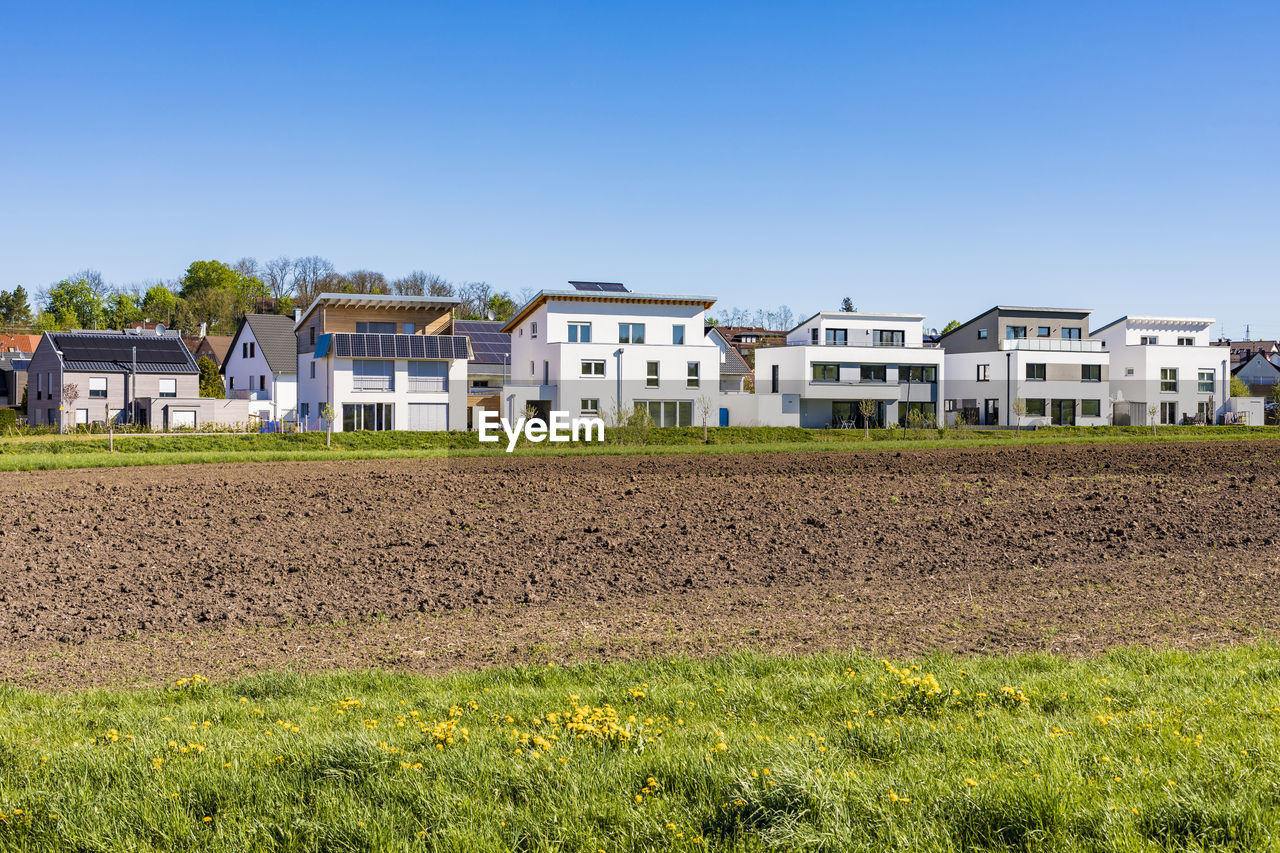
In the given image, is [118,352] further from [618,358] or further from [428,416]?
[618,358]

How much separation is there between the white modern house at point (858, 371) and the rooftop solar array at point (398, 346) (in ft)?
78.1

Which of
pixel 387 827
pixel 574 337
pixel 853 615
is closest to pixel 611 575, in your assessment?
pixel 853 615

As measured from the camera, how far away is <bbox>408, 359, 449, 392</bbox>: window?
56719 millimetres

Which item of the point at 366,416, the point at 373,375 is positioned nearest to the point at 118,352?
the point at 366,416

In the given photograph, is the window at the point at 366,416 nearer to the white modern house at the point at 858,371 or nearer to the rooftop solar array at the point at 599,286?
the rooftop solar array at the point at 599,286

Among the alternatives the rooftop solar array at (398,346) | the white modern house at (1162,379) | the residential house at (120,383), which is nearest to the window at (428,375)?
the rooftop solar array at (398,346)

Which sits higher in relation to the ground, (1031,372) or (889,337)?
(889,337)

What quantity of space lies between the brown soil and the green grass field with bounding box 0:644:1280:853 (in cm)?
190

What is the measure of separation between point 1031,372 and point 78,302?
107m

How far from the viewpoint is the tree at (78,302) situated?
11381 centimetres

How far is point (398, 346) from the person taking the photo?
55719 millimetres

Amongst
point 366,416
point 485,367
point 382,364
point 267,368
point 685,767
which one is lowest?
point 685,767

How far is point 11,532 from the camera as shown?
15.2 m

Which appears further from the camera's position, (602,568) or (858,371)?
(858,371)
